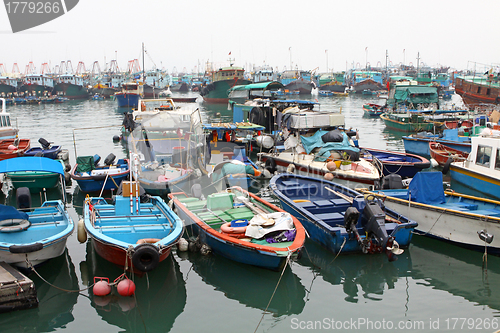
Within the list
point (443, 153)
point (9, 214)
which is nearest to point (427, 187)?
point (443, 153)

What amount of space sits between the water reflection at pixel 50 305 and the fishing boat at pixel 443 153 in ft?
57.8

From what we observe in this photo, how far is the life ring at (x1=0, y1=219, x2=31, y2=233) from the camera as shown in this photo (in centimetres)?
970

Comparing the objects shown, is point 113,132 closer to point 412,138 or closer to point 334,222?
point 412,138

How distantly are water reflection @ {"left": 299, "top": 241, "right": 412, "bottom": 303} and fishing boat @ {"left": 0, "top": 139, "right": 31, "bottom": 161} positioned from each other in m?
15.6

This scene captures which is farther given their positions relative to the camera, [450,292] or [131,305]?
[450,292]

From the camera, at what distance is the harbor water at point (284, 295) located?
8094 millimetres

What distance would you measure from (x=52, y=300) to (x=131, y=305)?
1922 millimetres

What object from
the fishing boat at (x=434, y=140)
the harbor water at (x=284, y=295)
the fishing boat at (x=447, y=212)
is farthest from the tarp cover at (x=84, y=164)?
the fishing boat at (x=434, y=140)

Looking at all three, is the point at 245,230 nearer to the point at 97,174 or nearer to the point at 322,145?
the point at 97,174

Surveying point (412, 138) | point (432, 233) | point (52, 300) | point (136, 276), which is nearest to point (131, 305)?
point (136, 276)

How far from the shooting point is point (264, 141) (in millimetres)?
22141

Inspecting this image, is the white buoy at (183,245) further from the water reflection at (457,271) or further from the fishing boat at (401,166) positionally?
the fishing boat at (401,166)

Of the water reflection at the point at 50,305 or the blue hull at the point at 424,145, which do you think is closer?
the water reflection at the point at 50,305

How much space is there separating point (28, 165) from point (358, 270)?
10.6m
